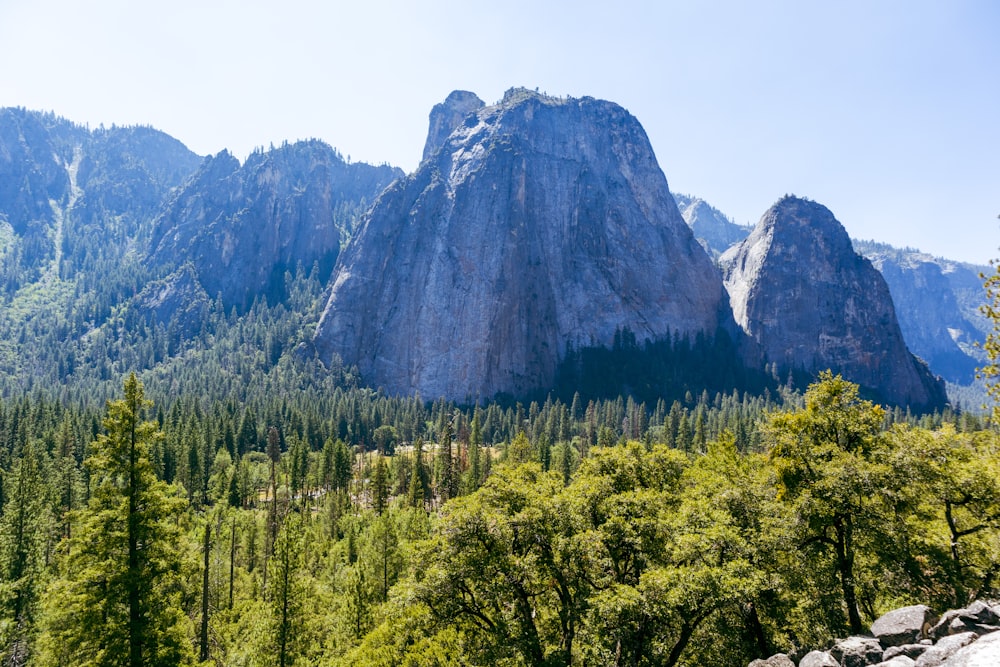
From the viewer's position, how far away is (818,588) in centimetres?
2194

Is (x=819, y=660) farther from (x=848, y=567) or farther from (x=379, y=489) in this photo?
(x=379, y=489)

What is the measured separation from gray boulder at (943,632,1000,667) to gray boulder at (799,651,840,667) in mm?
3946

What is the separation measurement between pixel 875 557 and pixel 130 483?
103 ft

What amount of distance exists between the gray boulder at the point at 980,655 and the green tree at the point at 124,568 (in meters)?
25.7

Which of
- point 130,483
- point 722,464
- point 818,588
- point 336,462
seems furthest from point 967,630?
point 336,462

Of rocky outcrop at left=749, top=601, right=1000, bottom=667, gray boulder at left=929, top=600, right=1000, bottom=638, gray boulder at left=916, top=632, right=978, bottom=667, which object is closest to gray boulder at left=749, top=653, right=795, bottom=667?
rocky outcrop at left=749, top=601, right=1000, bottom=667

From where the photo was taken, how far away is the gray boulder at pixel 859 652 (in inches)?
636

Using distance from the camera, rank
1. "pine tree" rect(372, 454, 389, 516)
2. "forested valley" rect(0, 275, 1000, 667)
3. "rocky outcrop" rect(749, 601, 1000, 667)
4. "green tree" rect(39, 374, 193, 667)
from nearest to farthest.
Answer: "rocky outcrop" rect(749, 601, 1000, 667) < "forested valley" rect(0, 275, 1000, 667) < "green tree" rect(39, 374, 193, 667) < "pine tree" rect(372, 454, 389, 516)

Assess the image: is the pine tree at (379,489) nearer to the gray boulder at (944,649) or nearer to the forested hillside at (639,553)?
the forested hillside at (639,553)

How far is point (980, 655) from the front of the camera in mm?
11914

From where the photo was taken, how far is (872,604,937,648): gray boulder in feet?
55.3

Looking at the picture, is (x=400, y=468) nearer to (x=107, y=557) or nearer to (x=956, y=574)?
(x=107, y=557)

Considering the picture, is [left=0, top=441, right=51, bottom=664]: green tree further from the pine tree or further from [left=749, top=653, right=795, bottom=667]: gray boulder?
[left=749, top=653, right=795, bottom=667]: gray boulder

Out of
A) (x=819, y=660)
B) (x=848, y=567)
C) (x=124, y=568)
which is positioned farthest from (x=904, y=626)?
(x=124, y=568)
